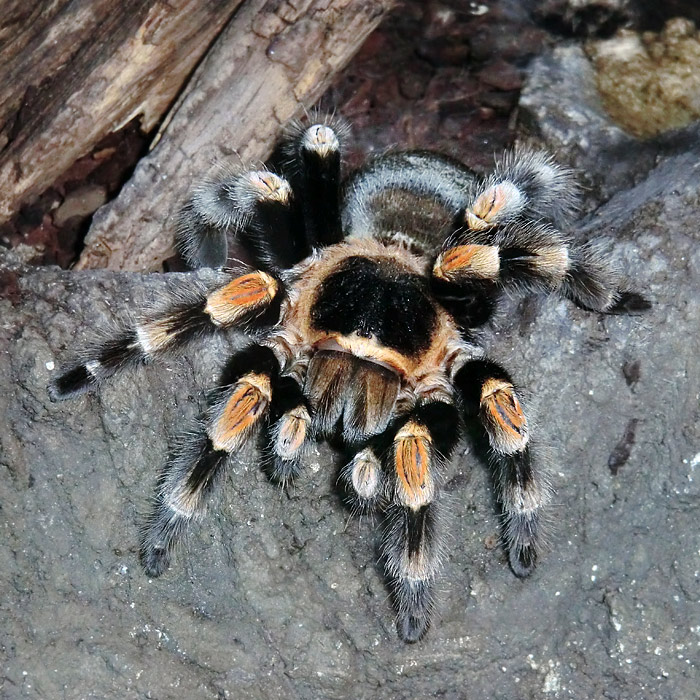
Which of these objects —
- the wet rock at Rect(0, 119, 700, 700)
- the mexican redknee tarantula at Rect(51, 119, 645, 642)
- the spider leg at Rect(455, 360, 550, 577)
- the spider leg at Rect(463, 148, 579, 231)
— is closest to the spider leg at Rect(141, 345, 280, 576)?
the mexican redknee tarantula at Rect(51, 119, 645, 642)

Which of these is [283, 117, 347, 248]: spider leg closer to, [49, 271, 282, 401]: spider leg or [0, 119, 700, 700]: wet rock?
[49, 271, 282, 401]: spider leg

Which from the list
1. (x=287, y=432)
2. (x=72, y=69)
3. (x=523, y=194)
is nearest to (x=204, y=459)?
(x=287, y=432)

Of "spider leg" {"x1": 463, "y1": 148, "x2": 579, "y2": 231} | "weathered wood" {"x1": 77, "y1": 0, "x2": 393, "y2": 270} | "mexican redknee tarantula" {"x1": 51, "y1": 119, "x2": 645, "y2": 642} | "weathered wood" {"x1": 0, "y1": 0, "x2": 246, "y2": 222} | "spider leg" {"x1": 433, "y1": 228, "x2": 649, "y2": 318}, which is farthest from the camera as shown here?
"weathered wood" {"x1": 77, "y1": 0, "x2": 393, "y2": 270}

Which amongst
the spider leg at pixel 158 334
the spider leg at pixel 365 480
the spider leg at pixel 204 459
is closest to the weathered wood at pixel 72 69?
the spider leg at pixel 158 334

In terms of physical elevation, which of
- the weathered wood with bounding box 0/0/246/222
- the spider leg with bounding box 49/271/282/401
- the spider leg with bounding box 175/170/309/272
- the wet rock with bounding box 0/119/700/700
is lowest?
the wet rock with bounding box 0/119/700/700

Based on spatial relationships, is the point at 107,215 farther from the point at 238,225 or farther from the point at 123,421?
the point at 123,421
